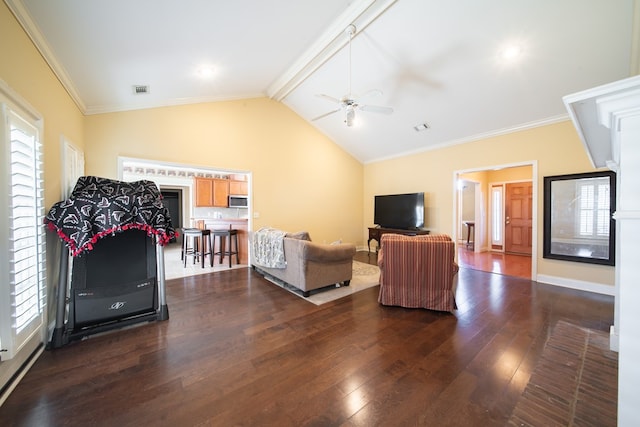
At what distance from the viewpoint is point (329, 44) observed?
3.62 m

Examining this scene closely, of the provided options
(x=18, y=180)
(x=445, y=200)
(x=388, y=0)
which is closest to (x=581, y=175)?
(x=445, y=200)

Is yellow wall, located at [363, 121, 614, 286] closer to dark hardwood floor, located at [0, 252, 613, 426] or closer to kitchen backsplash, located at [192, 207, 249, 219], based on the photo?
dark hardwood floor, located at [0, 252, 613, 426]

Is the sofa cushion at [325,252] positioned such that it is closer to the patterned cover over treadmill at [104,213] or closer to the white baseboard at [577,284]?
the patterned cover over treadmill at [104,213]

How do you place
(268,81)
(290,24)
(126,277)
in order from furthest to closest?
(268,81) → (290,24) → (126,277)

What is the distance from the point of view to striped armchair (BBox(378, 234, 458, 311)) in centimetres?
285

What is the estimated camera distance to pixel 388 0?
113 inches

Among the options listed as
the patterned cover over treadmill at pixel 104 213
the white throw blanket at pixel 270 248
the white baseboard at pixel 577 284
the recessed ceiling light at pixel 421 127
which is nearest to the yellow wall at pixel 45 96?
the patterned cover over treadmill at pixel 104 213

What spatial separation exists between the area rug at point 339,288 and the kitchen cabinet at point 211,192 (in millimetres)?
3809

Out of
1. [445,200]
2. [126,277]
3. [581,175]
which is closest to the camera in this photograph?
[126,277]

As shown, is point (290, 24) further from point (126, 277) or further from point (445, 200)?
point (445, 200)

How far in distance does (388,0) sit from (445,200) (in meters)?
3.96

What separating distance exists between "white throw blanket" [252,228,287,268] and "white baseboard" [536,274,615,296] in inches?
176

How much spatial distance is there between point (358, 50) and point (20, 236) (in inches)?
170

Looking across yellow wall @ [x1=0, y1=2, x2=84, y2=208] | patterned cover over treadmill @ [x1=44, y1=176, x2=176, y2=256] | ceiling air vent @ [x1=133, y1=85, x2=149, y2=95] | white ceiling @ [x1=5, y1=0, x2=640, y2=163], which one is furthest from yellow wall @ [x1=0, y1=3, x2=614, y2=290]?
ceiling air vent @ [x1=133, y1=85, x2=149, y2=95]
